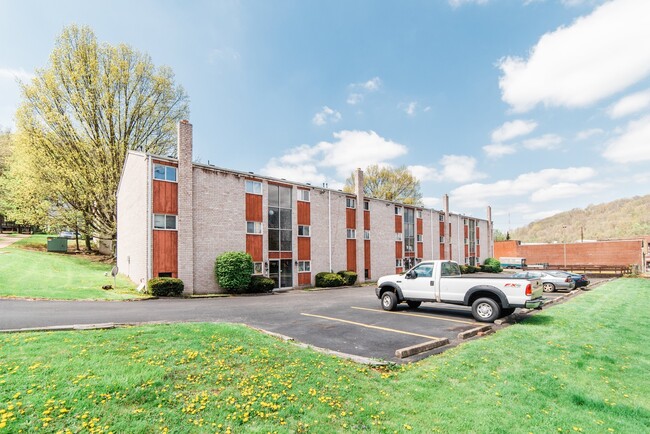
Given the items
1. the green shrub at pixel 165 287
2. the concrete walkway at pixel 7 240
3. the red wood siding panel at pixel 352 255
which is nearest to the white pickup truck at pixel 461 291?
the green shrub at pixel 165 287

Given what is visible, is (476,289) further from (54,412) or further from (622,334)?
(54,412)

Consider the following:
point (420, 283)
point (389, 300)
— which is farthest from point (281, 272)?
point (420, 283)

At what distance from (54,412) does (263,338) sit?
4.40 metres

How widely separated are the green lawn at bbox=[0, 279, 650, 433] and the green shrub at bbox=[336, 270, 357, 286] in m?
19.5

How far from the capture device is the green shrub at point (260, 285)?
2102 cm

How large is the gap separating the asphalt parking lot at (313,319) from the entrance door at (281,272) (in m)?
8.82

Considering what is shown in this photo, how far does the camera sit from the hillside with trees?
94.5 metres

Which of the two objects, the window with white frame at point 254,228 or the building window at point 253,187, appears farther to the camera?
the building window at point 253,187

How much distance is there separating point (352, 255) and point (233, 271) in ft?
43.3

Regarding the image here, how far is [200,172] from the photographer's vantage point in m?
20.7

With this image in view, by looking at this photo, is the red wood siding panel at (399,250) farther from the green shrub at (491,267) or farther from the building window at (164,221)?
the building window at (164,221)

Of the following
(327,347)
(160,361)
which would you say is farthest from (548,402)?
(160,361)

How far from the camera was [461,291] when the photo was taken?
1181 cm

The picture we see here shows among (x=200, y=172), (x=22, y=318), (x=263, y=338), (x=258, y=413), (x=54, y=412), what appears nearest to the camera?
(x=54, y=412)
